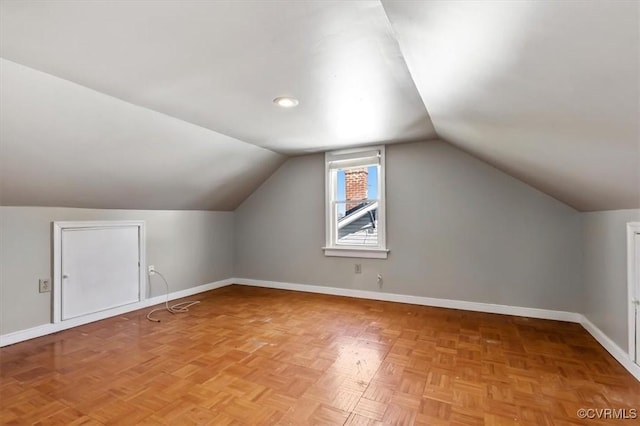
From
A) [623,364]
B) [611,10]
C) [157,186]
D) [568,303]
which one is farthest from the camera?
[157,186]

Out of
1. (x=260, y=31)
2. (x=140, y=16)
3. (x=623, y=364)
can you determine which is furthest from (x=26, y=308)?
(x=623, y=364)

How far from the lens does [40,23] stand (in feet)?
4.77

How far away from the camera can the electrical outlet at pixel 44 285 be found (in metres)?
3.03

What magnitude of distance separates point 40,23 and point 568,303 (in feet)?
15.2

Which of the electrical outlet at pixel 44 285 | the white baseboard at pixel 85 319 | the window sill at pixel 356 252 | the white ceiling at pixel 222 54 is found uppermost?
the white ceiling at pixel 222 54

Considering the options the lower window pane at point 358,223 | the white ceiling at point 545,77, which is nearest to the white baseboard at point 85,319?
the lower window pane at point 358,223

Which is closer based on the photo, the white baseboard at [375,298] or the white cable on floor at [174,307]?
the white baseboard at [375,298]

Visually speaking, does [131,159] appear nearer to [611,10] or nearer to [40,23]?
[40,23]

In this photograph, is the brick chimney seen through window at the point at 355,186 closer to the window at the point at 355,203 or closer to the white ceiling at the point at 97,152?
the window at the point at 355,203

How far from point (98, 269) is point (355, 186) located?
3.28 metres

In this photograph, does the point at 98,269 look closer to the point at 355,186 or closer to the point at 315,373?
the point at 315,373

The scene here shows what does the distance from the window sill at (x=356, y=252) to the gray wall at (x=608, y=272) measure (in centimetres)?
205

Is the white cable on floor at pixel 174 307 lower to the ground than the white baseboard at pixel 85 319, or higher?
lower

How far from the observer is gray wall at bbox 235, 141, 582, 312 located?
11.0 ft
